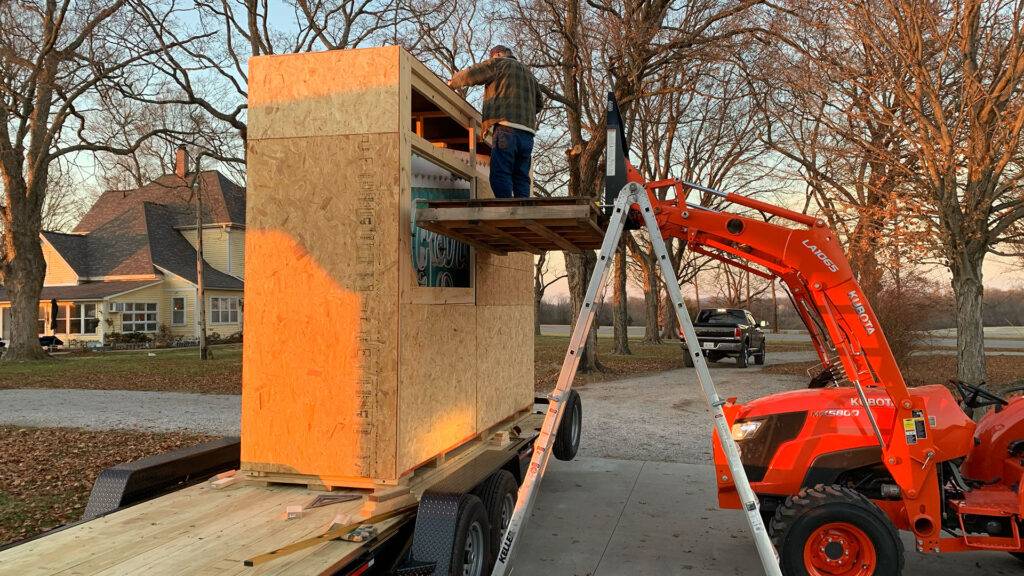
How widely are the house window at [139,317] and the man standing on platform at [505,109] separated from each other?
3213 cm

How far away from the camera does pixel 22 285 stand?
81.0ft

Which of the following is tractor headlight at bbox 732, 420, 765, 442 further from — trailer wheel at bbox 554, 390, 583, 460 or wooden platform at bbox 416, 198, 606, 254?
trailer wheel at bbox 554, 390, 583, 460

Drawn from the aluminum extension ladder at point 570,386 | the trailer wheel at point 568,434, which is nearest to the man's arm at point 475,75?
Result: the aluminum extension ladder at point 570,386

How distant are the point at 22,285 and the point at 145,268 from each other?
10.1 meters

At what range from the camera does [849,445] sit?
16.3 ft

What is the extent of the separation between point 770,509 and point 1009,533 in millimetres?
1524

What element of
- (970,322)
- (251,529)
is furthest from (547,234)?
(970,322)

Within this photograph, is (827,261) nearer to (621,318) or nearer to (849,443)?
(849,443)

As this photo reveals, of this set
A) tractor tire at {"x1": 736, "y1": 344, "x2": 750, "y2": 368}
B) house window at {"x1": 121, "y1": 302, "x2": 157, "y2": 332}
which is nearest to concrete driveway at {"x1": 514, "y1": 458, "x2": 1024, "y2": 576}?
tractor tire at {"x1": 736, "y1": 344, "x2": 750, "y2": 368}

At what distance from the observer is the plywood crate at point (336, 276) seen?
4730mm

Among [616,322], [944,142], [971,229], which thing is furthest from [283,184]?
[616,322]

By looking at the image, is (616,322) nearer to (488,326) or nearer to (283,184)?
(488,326)

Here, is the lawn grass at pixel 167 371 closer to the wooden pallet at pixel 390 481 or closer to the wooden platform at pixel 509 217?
the wooden pallet at pixel 390 481

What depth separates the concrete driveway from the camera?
5426 millimetres
